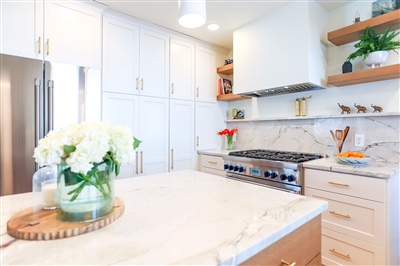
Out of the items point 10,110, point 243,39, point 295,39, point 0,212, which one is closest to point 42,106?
point 10,110

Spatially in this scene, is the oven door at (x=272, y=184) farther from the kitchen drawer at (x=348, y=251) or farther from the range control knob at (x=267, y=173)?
the kitchen drawer at (x=348, y=251)

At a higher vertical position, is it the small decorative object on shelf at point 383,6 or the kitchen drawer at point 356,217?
the small decorative object on shelf at point 383,6

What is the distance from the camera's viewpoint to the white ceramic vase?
195 cm

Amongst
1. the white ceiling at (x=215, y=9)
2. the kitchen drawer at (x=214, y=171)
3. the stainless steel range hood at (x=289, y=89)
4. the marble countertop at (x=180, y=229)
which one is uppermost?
the white ceiling at (x=215, y=9)

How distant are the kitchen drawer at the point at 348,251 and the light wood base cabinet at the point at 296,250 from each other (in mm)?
1002

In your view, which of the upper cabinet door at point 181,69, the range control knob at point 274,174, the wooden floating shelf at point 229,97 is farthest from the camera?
the wooden floating shelf at point 229,97

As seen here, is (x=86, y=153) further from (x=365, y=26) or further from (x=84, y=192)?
(x=365, y=26)

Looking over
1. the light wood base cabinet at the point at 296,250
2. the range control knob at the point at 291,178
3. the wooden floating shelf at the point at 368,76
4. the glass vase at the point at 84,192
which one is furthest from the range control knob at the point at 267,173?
the glass vase at the point at 84,192

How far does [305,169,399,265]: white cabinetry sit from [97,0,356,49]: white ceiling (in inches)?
70.5

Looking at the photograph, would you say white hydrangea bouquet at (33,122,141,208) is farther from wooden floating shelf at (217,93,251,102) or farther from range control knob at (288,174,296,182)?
wooden floating shelf at (217,93,251,102)

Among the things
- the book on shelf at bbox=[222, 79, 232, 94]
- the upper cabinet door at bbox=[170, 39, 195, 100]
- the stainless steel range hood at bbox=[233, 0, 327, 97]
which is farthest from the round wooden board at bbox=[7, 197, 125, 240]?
the book on shelf at bbox=[222, 79, 232, 94]

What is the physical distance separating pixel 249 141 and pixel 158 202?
8.18ft

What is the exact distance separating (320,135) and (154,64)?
7.09 ft

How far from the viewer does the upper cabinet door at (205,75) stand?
3.27 meters
